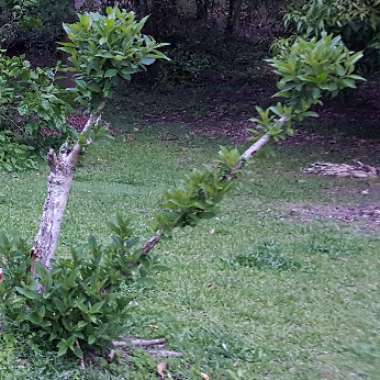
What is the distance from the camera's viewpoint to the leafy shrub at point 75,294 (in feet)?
12.7

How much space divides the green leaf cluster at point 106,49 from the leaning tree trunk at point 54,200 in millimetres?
237

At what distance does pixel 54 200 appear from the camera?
4.06 meters

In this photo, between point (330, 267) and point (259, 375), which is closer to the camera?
point (259, 375)

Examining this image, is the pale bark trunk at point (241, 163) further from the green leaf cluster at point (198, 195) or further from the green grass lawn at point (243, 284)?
the green grass lawn at point (243, 284)

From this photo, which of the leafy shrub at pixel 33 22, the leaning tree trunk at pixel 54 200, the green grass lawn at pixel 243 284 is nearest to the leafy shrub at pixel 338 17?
the green grass lawn at pixel 243 284

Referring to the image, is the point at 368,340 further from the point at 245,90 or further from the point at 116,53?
the point at 245,90

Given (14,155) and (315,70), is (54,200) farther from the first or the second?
(14,155)

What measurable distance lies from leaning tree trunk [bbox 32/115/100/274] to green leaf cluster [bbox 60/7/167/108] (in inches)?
9.3

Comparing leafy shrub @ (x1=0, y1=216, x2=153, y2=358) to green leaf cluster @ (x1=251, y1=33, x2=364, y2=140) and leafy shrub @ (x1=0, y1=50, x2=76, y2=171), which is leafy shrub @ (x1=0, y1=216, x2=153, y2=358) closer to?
green leaf cluster @ (x1=251, y1=33, x2=364, y2=140)

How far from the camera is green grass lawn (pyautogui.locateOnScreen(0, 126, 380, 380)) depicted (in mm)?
4395

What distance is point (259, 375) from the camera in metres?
4.32

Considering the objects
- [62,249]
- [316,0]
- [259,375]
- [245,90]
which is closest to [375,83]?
[245,90]

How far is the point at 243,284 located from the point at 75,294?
2.27 meters

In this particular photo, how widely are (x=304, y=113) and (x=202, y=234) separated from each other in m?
3.82
